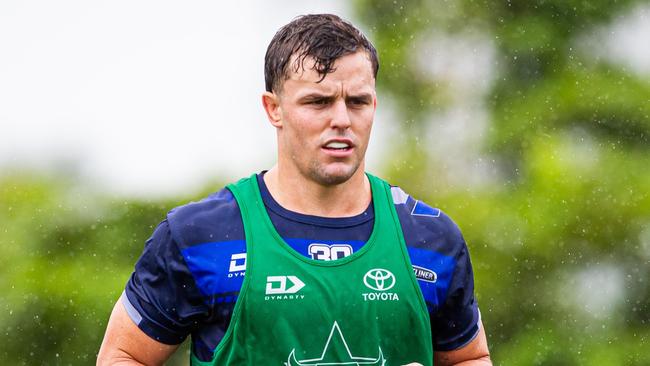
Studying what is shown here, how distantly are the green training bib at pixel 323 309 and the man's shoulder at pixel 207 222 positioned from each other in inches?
2.1

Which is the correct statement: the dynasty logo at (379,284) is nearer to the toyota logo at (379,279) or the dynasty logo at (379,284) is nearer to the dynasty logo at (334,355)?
the toyota logo at (379,279)

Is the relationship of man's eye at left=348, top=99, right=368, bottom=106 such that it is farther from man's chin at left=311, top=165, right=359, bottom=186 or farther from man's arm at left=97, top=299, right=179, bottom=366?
man's arm at left=97, top=299, right=179, bottom=366

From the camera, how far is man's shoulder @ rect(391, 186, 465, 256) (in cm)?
371

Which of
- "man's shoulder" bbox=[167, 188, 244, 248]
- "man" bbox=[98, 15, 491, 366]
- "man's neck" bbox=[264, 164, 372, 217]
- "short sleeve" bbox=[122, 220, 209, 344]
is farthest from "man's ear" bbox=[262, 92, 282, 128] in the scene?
"short sleeve" bbox=[122, 220, 209, 344]

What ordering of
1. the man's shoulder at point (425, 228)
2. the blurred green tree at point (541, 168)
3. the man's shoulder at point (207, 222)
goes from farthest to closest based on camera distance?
1. the blurred green tree at point (541, 168)
2. the man's shoulder at point (425, 228)
3. the man's shoulder at point (207, 222)

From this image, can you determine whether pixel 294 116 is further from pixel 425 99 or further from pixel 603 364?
pixel 425 99

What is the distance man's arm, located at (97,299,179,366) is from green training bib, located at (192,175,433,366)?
0.13 m

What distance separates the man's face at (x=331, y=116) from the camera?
11.5 feet

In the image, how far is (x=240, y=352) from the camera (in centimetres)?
351

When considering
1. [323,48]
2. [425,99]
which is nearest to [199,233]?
[323,48]

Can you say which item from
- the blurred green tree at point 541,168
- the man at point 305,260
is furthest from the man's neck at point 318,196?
the blurred green tree at point 541,168

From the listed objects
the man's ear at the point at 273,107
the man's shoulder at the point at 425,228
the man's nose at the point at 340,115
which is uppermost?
the man's nose at the point at 340,115

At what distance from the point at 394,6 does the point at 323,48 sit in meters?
9.65

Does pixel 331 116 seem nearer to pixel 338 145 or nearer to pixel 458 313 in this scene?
pixel 338 145
